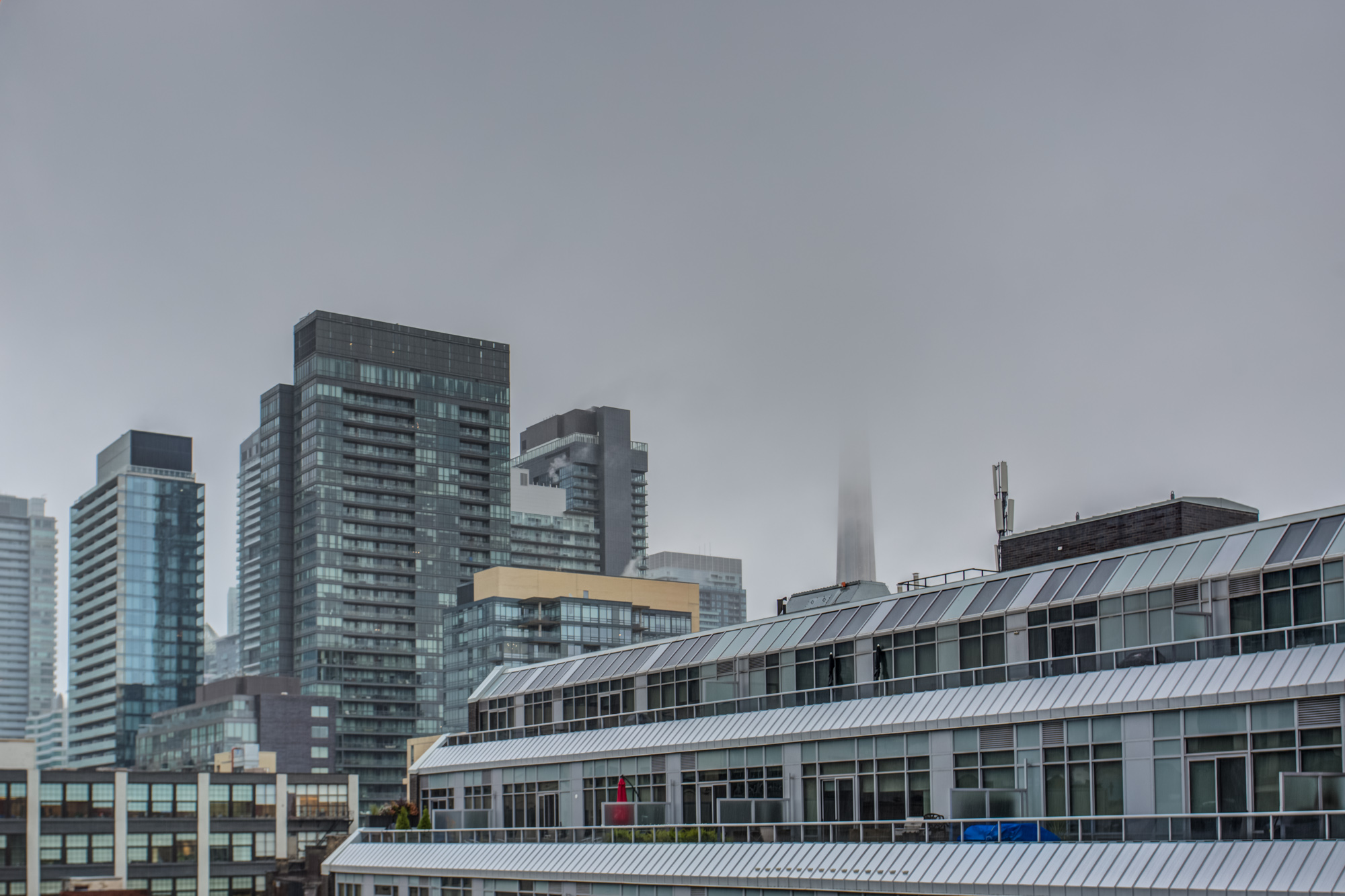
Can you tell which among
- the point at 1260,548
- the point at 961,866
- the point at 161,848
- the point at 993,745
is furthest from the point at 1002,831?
the point at 161,848

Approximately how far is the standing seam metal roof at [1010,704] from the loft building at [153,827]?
234 feet

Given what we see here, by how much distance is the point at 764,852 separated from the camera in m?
52.6

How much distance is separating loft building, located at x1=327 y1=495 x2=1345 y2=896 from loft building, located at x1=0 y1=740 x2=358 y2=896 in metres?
69.4

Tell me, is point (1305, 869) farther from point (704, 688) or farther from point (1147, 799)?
point (704, 688)

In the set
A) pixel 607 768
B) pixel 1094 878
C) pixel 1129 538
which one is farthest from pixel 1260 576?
pixel 607 768

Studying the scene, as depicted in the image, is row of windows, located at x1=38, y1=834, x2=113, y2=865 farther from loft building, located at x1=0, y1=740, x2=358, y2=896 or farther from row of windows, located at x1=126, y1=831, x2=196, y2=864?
row of windows, located at x1=126, y1=831, x2=196, y2=864

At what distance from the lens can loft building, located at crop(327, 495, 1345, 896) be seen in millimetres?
39969

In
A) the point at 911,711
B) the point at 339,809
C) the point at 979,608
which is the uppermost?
the point at 979,608

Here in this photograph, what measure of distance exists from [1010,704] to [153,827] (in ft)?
341

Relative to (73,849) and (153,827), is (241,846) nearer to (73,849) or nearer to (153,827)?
(153,827)

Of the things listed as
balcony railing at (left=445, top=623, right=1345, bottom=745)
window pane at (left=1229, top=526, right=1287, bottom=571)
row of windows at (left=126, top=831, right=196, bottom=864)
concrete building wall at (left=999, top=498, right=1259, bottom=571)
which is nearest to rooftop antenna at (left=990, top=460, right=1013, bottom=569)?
concrete building wall at (left=999, top=498, right=1259, bottom=571)

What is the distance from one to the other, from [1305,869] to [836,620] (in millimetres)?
24971

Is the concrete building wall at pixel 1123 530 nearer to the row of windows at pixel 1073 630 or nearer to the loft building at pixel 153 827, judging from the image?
the row of windows at pixel 1073 630

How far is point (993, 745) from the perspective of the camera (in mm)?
48438
